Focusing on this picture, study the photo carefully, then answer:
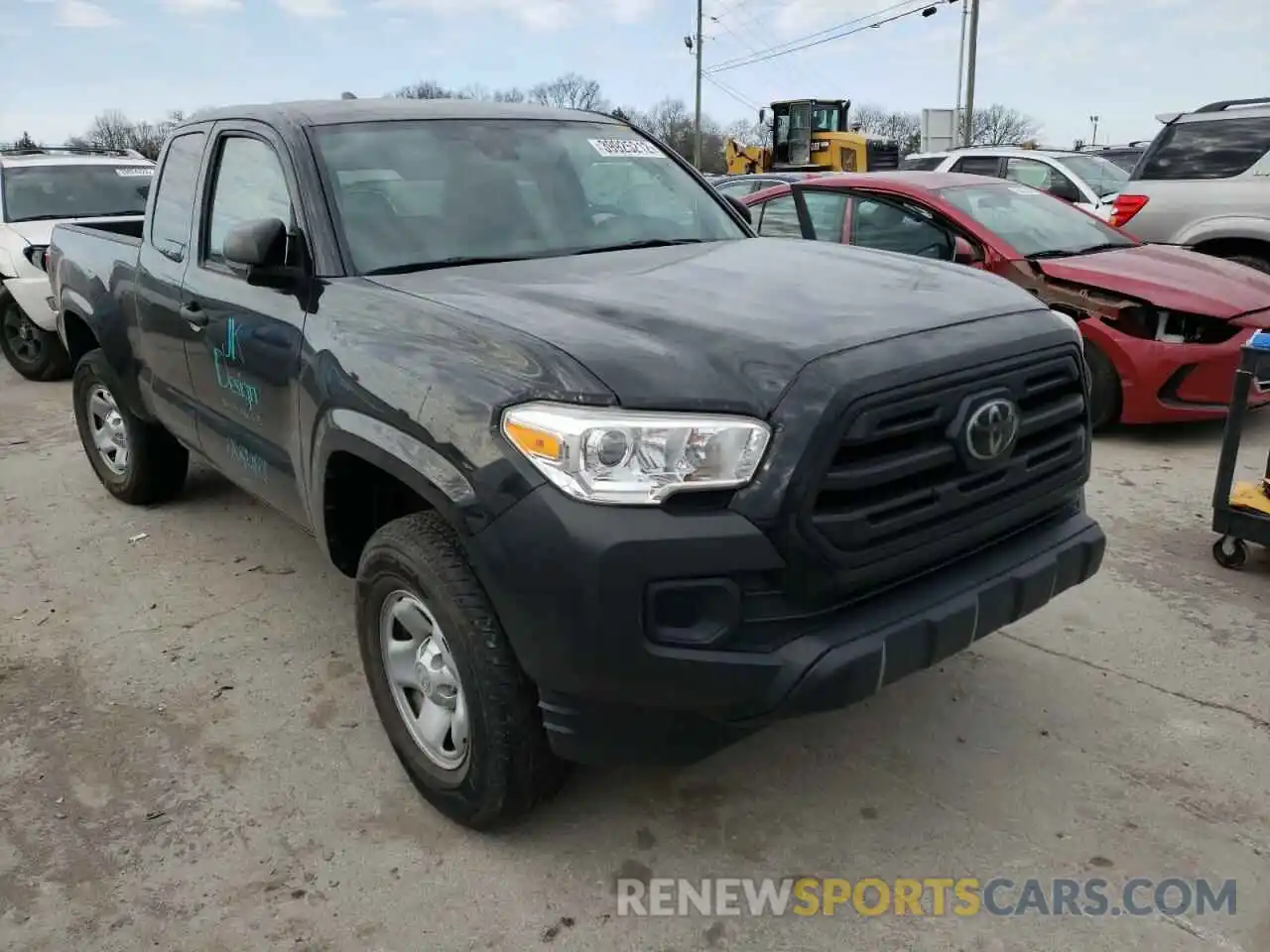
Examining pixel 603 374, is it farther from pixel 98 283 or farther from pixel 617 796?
pixel 98 283

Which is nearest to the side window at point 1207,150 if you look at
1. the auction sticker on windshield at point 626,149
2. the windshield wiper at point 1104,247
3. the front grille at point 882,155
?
the windshield wiper at point 1104,247

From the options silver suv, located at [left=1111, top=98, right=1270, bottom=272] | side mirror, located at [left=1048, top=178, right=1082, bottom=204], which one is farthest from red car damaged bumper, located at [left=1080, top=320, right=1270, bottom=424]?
side mirror, located at [left=1048, top=178, right=1082, bottom=204]

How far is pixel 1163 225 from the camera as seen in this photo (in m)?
8.17

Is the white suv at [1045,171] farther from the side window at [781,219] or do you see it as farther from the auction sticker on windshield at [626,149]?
the auction sticker on windshield at [626,149]

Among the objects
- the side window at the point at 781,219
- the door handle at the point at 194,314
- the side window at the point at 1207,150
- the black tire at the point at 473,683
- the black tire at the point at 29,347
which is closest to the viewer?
the black tire at the point at 473,683

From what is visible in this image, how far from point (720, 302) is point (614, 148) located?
156 cm

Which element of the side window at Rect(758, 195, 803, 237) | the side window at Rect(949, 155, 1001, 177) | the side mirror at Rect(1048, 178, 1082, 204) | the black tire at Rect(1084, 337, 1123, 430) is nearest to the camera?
the black tire at Rect(1084, 337, 1123, 430)

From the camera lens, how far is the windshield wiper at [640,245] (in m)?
3.39

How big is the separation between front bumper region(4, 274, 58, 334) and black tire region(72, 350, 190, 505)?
10.6ft

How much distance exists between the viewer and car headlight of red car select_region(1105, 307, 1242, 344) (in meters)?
5.62

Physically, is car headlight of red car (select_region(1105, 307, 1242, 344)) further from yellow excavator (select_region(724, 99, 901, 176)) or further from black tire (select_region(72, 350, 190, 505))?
yellow excavator (select_region(724, 99, 901, 176))

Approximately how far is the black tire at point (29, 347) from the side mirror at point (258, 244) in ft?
22.3

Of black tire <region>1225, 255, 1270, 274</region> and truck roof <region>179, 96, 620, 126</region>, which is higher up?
truck roof <region>179, 96, 620, 126</region>

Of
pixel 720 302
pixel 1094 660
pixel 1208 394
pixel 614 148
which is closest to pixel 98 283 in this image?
pixel 614 148
